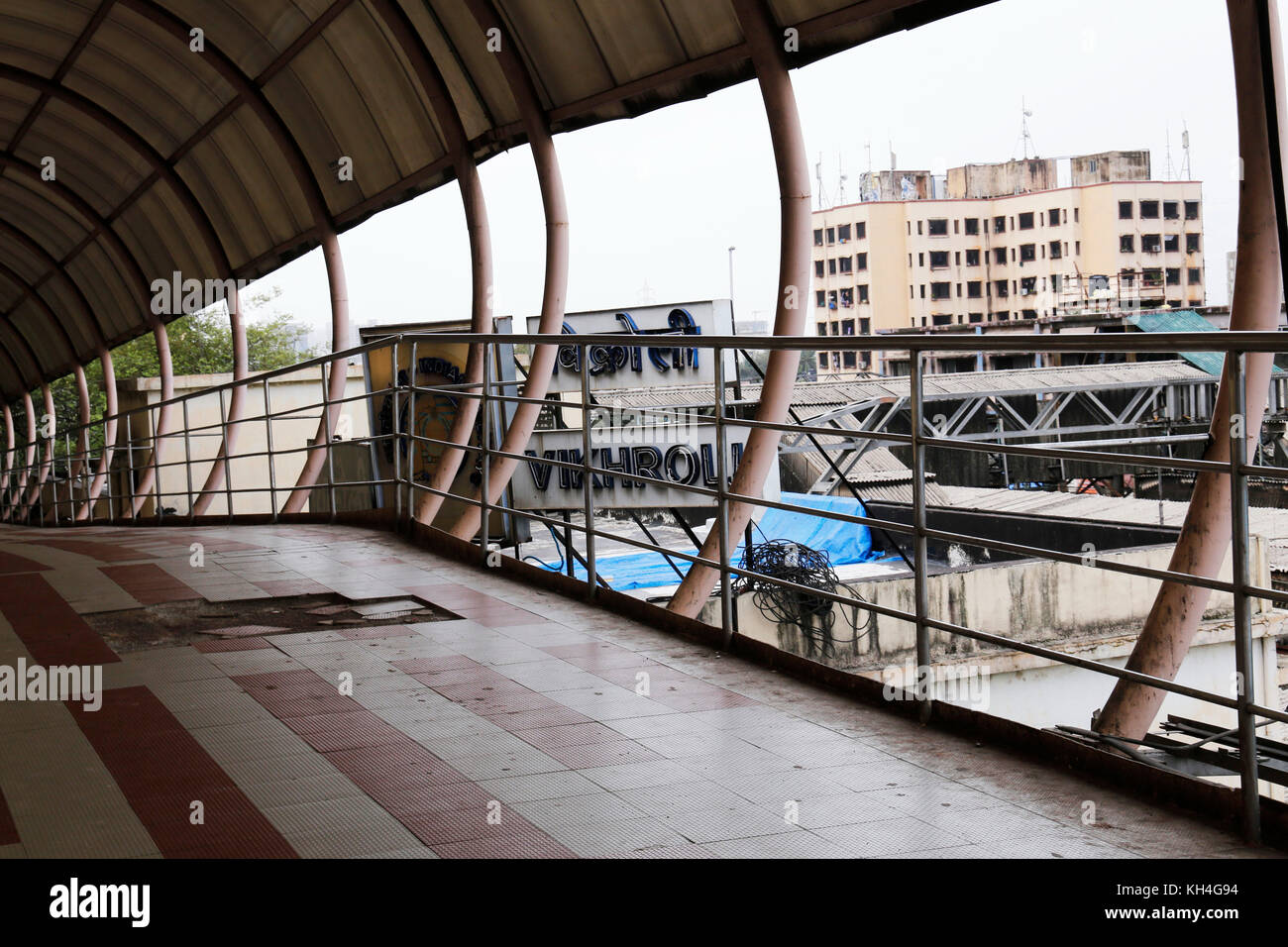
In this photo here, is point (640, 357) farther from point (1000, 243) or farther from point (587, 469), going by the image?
point (1000, 243)

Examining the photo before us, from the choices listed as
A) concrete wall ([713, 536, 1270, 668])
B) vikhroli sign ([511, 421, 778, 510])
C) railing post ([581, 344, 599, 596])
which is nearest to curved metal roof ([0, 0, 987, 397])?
railing post ([581, 344, 599, 596])

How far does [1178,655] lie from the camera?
15.8 ft

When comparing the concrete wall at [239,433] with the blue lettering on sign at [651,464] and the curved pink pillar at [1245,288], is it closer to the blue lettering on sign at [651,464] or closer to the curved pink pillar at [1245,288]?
the blue lettering on sign at [651,464]

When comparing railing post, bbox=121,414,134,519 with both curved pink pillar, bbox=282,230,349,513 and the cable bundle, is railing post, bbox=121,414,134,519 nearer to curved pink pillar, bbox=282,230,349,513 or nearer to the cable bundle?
curved pink pillar, bbox=282,230,349,513

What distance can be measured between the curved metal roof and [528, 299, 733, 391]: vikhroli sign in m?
2.78

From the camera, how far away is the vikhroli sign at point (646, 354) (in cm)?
1424

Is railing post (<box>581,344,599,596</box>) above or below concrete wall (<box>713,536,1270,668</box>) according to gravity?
above

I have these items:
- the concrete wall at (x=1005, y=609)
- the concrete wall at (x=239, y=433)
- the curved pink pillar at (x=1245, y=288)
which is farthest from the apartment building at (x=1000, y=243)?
the curved pink pillar at (x=1245, y=288)

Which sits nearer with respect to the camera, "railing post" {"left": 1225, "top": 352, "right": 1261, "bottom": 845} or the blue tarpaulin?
"railing post" {"left": 1225, "top": 352, "right": 1261, "bottom": 845}

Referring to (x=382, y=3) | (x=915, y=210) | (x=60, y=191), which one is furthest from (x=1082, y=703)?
(x=915, y=210)

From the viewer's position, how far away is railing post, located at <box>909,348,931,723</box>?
407 centimetres
